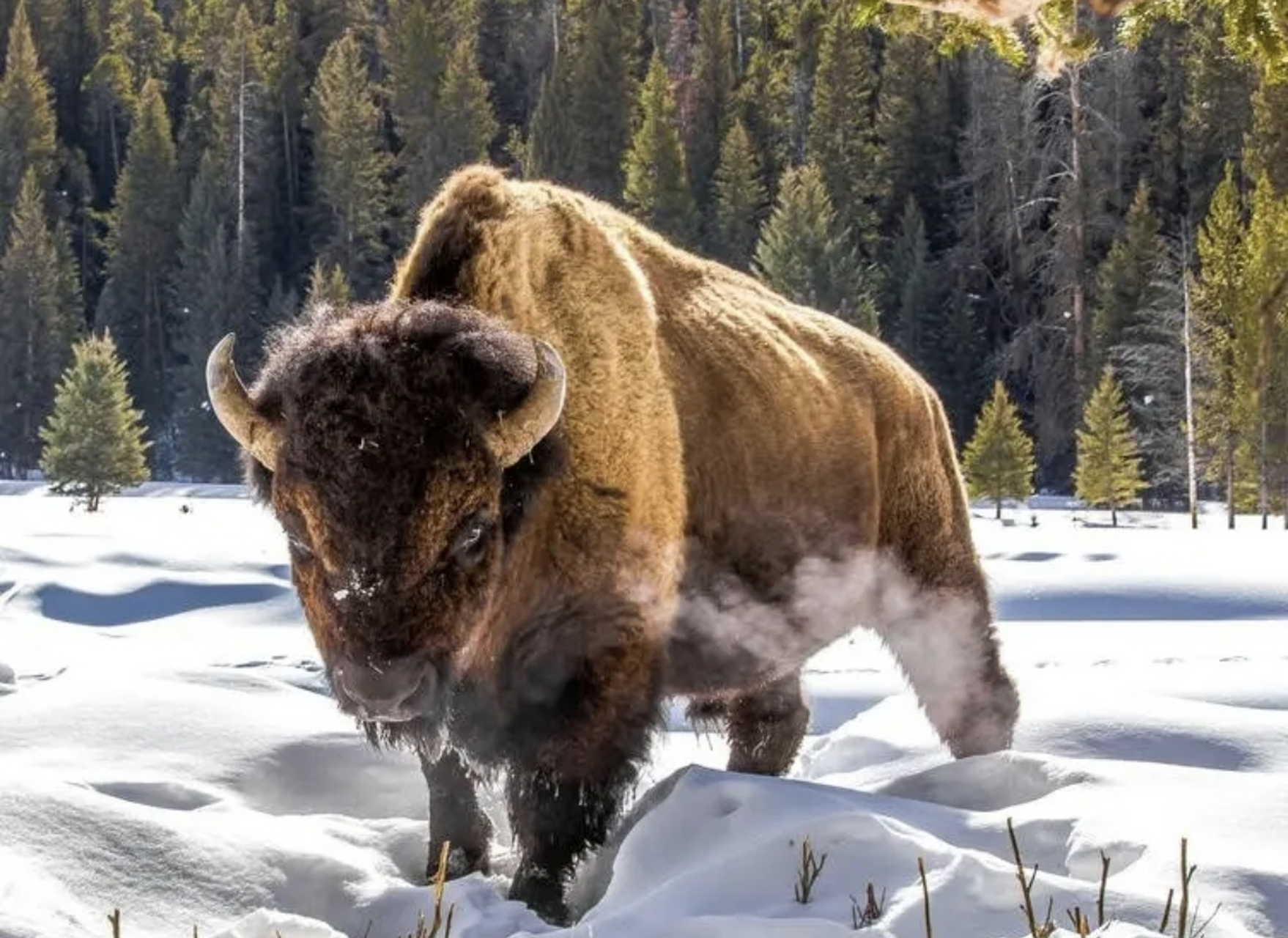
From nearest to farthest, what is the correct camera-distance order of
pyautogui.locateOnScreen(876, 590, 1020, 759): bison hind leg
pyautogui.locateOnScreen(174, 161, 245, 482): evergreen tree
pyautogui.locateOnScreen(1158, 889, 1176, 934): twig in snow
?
pyautogui.locateOnScreen(1158, 889, 1176, 934): twig in snow < pyautogui.locateOnScreen(876, 590, 1020, 759): bison hind leg < pyautogui.locateOnScreen(174, 161, 245, 482): evergreen tree

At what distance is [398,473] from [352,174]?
45878 millimetres

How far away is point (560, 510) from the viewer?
11.0 ft

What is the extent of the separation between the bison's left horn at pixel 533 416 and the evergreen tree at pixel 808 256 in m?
33.7

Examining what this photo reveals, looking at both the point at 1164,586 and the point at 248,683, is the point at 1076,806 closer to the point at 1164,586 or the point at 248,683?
the point at 248,683

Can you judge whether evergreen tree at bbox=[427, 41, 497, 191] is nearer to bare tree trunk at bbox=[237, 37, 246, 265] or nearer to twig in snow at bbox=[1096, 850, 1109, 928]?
bare tree trunk at bbox=[237, 37, 246, 265]

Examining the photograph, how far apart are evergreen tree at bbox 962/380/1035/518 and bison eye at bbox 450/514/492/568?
26253 mm

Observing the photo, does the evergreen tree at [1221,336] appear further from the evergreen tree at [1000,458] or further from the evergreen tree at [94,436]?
the evergreen tree at [94,436]

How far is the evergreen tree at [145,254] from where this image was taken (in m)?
49.9

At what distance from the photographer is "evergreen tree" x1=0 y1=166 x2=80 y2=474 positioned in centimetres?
4581

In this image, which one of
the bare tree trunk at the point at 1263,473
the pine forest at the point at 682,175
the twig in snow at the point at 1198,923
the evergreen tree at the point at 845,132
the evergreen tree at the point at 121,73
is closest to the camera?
the twig in snow at the point at 1198,923

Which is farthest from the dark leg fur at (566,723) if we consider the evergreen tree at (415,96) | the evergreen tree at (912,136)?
the evergreen tree at (415,96)

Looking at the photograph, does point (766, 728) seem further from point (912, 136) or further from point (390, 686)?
point (912, 136)

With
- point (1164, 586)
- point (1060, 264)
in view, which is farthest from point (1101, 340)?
point (1164, 586)

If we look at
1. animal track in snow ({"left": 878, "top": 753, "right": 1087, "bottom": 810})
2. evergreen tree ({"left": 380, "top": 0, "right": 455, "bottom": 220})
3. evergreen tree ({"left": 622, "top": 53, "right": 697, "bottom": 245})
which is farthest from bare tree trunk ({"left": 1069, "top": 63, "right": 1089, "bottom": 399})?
animal track in snow ({"left": 878, "top": 753, "right": 1087, "bottom": 810})
